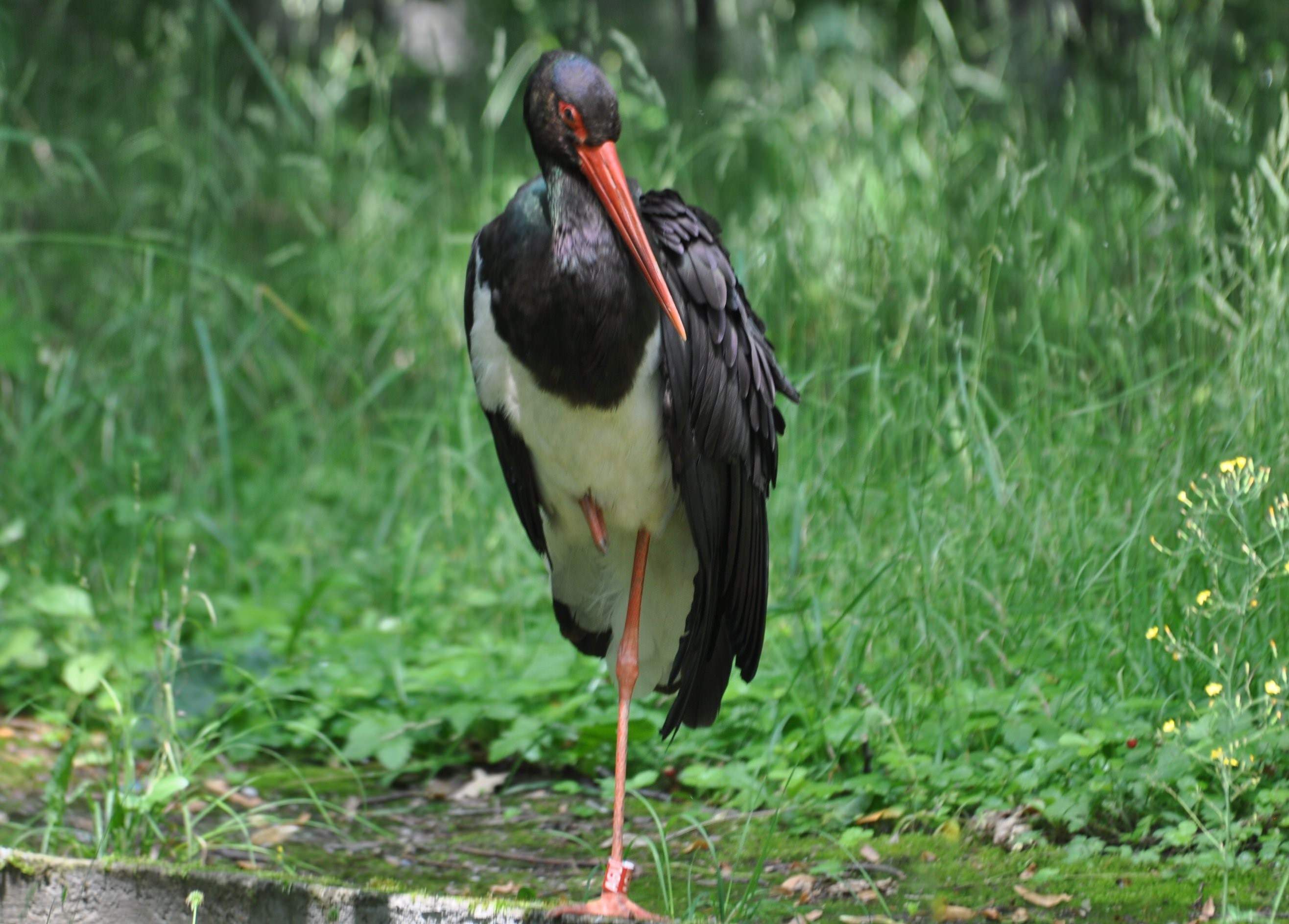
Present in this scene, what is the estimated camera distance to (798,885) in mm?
2592

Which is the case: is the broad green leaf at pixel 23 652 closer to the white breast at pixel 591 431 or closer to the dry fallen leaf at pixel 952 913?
the white breast at pixel 591 431

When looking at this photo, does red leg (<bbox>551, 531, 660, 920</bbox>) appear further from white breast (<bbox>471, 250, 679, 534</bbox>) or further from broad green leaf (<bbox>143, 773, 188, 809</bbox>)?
broad green leaf (<bbox>143, 773, 188, 809</bbox>)

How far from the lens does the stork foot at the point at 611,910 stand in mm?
2146

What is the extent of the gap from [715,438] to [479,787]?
3.65ft

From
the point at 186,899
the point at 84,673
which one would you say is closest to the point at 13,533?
the point at 84,673

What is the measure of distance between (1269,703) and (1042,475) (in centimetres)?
95

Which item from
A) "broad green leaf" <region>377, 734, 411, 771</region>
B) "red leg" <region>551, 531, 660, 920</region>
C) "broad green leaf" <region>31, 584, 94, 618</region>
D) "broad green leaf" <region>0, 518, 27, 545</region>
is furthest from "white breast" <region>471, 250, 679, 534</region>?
"broad green leaf" <region>0, 518, 27, 545</region>

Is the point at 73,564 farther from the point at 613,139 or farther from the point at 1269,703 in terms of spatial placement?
the point at 1269,703

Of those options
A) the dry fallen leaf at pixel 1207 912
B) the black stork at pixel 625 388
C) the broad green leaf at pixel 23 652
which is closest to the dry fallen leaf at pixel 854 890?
the black stork at pixel 625 388

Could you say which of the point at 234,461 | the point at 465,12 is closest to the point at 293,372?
the point at 234,461

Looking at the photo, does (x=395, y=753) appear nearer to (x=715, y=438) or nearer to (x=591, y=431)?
(x=591, y=431)

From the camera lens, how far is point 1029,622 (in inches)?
124

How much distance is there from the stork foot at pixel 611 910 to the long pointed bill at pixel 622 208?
940mm

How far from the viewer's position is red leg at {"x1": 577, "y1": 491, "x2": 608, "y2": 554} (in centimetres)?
289
